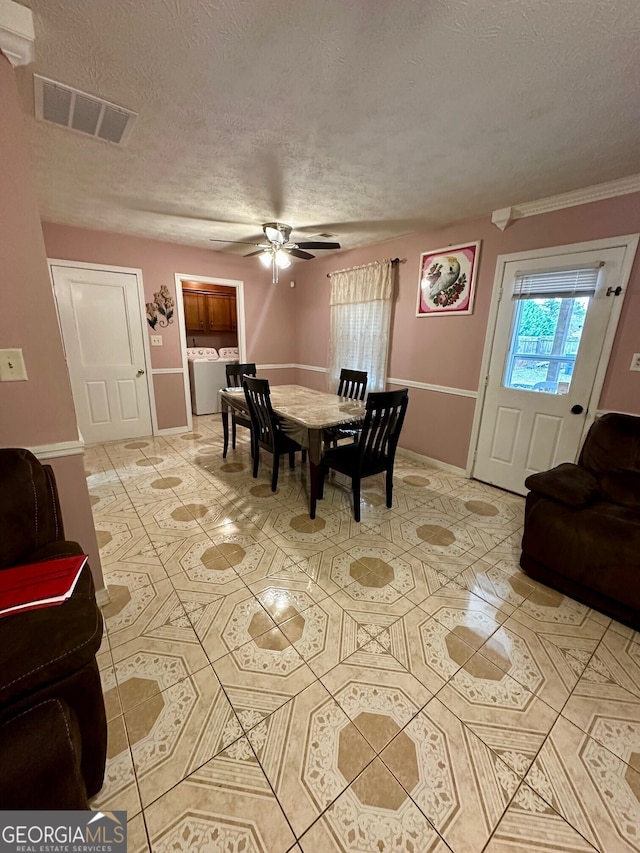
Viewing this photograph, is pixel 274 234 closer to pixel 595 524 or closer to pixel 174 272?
pixel 174 272

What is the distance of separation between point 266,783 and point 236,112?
2692mm

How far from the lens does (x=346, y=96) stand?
146 centimetres

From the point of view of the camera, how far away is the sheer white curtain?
3721 millimetres

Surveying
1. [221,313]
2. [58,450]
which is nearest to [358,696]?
[58,450]

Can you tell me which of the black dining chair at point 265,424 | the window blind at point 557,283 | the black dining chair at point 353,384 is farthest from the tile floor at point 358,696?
the window blind at point 557,283

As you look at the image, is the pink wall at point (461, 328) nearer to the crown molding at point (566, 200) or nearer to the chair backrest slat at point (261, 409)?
the crown molding at point (566, 200)

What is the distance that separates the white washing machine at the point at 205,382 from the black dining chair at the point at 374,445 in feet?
11.2

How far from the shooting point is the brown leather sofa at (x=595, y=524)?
155cm

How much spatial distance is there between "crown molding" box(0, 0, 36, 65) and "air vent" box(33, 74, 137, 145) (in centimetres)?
26

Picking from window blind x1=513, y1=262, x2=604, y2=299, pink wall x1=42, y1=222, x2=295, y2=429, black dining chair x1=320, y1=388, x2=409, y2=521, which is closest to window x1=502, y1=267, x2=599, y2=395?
window blind x1=513, y1=262, x2=604, y2=299

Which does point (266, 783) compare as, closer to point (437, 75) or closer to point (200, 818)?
point (200, 818)

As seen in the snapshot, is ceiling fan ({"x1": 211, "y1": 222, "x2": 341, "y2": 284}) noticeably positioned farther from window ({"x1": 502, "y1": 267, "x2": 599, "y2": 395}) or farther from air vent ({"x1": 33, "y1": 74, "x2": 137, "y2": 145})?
window ({"x1": 502, "y1": 267, "x2": 599, "y2": 395})

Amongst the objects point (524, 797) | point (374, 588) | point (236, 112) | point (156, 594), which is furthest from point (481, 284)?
point (156, 594)

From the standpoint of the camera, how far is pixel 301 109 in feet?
5.08
